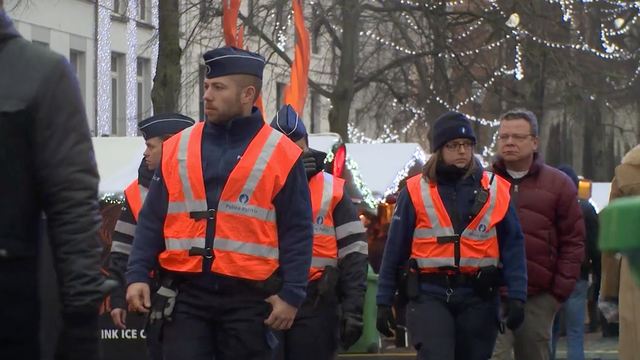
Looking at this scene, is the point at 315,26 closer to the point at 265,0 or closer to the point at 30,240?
the point at 265,0

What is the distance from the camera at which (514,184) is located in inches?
309

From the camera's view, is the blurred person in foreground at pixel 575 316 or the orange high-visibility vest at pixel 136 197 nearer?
the orange high-visibility vest at pixel 136 197

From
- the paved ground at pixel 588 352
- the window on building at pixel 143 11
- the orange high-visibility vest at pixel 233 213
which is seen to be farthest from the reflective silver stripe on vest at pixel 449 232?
the window on building at pixel 143 11

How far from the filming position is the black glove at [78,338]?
11.0 feet

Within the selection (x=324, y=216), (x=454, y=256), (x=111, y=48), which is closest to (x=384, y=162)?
(x=111, y=48)

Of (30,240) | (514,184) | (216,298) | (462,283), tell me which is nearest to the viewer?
(30,240)

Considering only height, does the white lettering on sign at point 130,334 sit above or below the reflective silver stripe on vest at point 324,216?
below

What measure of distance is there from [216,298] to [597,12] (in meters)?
26.4

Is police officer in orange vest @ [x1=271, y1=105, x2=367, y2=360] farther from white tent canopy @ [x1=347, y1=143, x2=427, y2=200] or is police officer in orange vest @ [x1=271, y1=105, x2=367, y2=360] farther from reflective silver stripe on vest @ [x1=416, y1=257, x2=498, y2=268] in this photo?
white tent canopy @ [x1=347, y1=143, x2=427, y2=200]

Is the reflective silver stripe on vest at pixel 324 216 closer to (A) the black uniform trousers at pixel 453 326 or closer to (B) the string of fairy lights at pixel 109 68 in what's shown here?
(A) the black uniform trousers at pixel 453 326

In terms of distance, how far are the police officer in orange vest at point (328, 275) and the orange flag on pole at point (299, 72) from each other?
8680 mm

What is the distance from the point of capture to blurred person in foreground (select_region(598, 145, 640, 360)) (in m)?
6.09

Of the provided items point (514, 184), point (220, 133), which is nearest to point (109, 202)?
point (514, 184)

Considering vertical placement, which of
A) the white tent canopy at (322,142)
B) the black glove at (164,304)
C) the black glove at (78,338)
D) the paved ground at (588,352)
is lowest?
the paved ground at (588,352)
